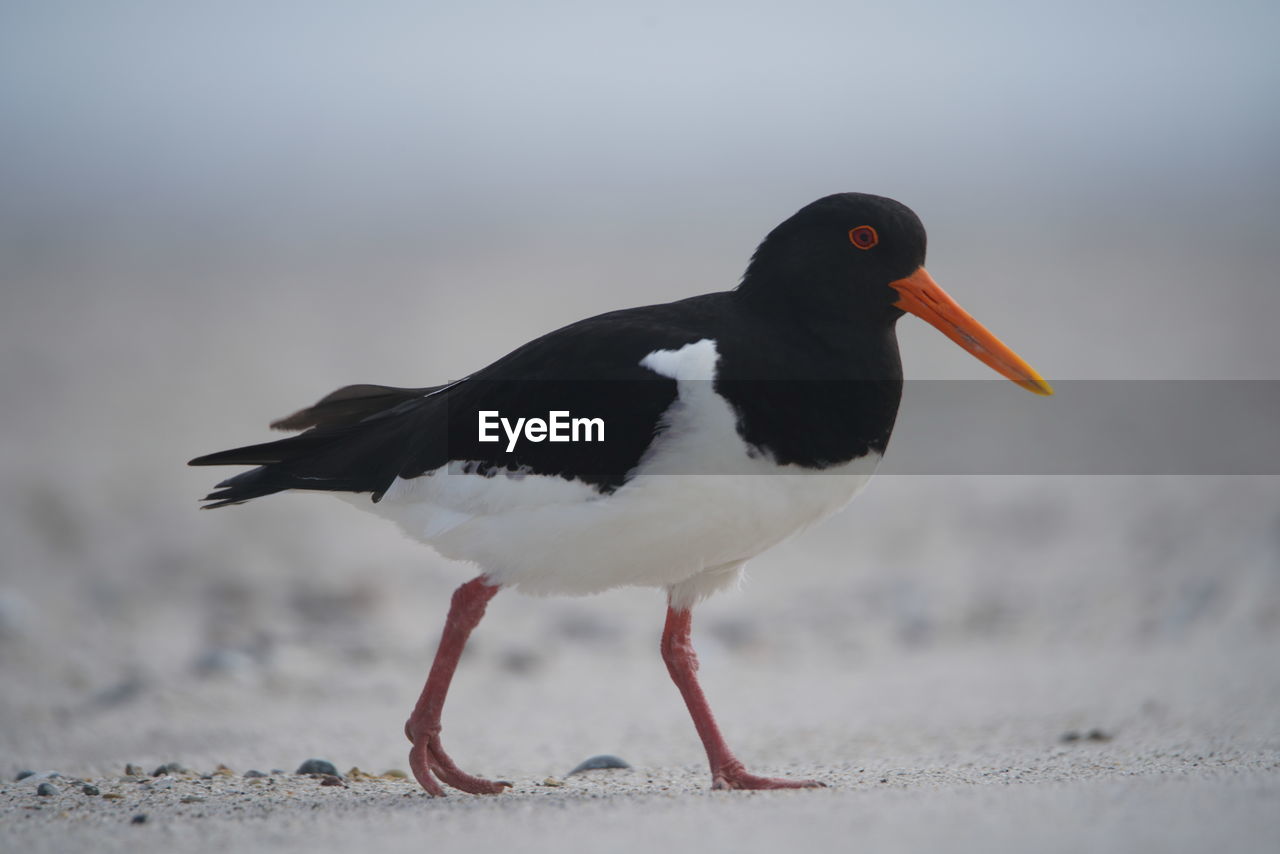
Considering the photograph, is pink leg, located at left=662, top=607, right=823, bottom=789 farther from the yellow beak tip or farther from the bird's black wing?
the yellow beak tip

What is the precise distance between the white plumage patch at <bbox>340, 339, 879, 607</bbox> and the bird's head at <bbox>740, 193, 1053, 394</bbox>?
1.72 feet

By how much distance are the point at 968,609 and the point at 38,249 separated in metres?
26.7

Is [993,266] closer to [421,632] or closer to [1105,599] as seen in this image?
[1105,599]

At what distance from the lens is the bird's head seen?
5273mm

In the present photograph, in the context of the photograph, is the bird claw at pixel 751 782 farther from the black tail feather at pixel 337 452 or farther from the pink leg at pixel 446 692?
the black tail feather at pixel 337 452

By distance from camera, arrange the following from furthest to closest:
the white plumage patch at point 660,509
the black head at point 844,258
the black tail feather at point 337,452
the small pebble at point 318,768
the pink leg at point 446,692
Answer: the small pebble at point 318,768, the black tail feather at point 337,452, the pink leg at point 446,692, the black head at point 844,258, the white plumage patch at point 660,509

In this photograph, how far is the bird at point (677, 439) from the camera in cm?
488

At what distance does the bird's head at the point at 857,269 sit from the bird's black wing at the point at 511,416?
0.32 m

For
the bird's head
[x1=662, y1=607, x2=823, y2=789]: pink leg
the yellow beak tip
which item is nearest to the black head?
the bird's head

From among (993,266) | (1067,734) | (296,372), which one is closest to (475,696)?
(1067,734)

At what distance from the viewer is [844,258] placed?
5.30m

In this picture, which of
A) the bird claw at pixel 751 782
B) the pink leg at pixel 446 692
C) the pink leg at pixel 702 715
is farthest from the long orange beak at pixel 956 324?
the pink leg at pixel 446 692

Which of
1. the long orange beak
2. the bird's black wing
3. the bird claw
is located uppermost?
the long orange beak

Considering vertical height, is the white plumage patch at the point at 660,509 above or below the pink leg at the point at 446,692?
above
